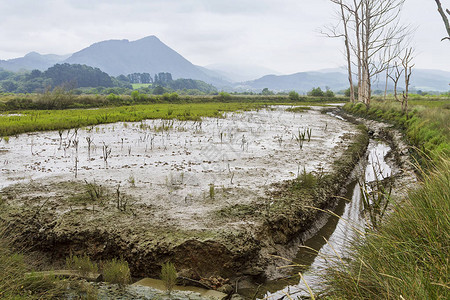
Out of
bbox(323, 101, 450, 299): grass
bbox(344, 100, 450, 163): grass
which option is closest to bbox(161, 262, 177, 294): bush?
bbox(323, 101, 450, 299): grass

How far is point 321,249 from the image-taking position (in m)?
5.01

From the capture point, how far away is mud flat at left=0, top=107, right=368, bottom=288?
4367mm

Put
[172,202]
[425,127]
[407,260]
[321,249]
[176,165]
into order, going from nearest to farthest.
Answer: [407,260] < [321,249] < [172,202] < [176,165] < [425,127]

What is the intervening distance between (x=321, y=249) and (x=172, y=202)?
2930 mm

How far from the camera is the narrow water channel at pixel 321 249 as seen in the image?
2949mm

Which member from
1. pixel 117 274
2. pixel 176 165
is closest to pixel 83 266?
pixel 117 274

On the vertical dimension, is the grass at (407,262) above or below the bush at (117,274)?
above

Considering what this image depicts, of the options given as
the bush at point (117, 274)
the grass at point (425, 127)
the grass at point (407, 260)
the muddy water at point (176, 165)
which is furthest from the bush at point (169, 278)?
the grass at point (425, 127)

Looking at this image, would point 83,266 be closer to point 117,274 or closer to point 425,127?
point 117,274

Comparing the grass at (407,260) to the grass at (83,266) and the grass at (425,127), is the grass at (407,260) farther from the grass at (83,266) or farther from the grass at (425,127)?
the grass at (83,266)

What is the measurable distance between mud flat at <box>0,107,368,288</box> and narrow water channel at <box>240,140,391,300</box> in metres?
0.25

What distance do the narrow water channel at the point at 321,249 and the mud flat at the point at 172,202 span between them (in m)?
0.25

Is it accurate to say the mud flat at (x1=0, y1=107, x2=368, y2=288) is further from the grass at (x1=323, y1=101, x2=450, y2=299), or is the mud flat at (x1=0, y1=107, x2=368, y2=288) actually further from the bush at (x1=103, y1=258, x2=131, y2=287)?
the grass at (x1=323, y1=101, x2=450, y2=299)

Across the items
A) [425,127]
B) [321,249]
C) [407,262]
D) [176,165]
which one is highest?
[425,127]
